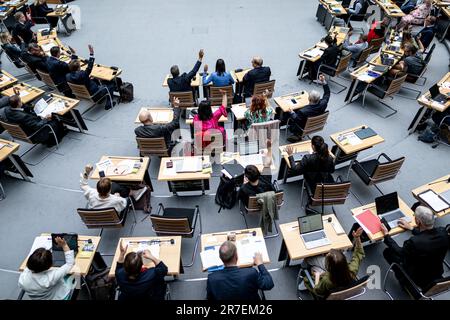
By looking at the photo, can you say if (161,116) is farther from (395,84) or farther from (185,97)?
(395,84)

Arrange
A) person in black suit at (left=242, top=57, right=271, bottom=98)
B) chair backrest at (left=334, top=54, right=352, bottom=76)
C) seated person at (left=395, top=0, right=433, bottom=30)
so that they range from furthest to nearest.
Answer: seated person at (left=395, top=0, right=433, bottom=30) < chair backrest at (left=334, top=54, right=352, bottom=76) < person in black suit at (left=242, top=57, right=271, bottom=98)

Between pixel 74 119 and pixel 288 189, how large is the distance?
5.07 metres

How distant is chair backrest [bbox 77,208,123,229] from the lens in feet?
15.7

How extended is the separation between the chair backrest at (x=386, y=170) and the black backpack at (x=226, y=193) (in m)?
2.42

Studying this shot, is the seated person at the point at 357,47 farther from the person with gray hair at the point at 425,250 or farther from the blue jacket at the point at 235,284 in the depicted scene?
the blue jacket at the point at 235,284

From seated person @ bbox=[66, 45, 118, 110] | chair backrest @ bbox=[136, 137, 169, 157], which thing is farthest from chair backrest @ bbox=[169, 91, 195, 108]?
seated person @ bbox=[66, 45, 118, 110]

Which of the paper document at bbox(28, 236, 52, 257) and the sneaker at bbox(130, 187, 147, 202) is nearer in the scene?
the paper document at bbox(28, 236, 52, 257)

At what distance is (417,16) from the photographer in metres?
10.5

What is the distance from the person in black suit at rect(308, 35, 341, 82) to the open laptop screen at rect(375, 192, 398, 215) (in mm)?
4921

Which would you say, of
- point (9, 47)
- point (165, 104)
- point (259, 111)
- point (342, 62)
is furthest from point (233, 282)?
point (9, 47)

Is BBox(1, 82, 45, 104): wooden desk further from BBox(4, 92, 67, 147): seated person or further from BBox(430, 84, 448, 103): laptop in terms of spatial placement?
BBox(430, 84, 448, 103): laptop

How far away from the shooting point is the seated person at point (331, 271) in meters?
3.66
